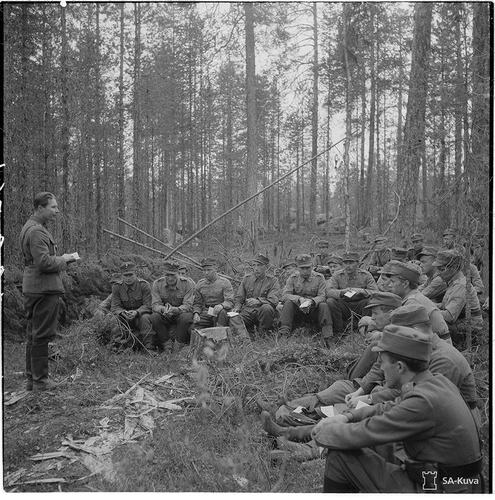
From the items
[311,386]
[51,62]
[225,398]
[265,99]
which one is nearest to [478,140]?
[311,386]

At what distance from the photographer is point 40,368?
456cm

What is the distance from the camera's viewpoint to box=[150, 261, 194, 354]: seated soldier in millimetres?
6746

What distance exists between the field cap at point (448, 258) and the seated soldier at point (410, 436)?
295 centimetres

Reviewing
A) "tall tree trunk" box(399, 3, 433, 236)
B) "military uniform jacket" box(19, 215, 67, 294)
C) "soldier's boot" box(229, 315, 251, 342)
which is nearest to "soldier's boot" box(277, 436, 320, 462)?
"military uniform jacket" box(19, 215, 67, 294)

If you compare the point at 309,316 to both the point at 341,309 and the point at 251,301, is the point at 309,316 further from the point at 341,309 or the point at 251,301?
the point at 251,301

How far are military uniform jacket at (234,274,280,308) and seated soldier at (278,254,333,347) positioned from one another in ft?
0.73

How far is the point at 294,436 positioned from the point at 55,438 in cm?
207

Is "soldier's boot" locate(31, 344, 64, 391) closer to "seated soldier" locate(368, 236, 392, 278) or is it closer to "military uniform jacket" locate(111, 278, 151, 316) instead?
"military uniform jacket" locate(111, 278, 151, 316)

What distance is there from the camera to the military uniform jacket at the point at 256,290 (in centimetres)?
747

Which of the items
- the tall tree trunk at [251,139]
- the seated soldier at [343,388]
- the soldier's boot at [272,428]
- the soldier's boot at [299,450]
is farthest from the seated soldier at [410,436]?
the tall tree trunk at [251,139]

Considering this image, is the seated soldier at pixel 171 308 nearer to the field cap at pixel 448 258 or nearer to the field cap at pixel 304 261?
the field cap at pixel 304 261

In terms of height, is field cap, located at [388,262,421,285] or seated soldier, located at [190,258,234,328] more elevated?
field cap, located at [388,262,421,285]

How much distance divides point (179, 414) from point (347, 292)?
12.2 feet

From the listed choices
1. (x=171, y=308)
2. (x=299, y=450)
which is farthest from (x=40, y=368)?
(x=299, y=450)
